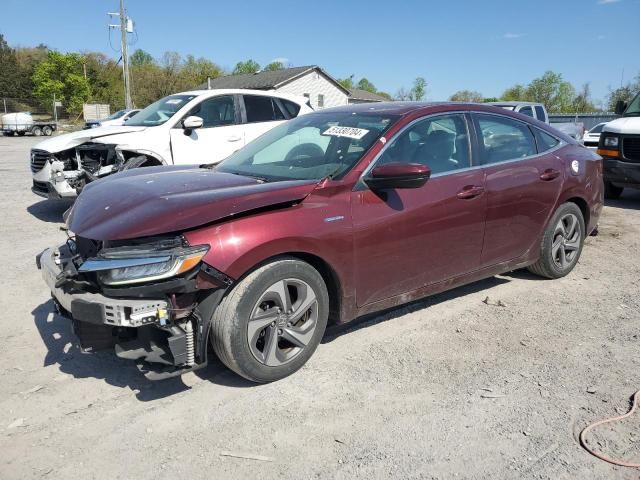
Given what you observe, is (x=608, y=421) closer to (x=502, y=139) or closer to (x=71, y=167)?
(x=502, y=139)

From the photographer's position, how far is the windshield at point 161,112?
27.2 ft

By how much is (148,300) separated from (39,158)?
6443mm

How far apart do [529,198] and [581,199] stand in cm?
97

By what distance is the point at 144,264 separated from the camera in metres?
2.87

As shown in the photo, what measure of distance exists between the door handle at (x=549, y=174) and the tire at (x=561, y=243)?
0.33 m

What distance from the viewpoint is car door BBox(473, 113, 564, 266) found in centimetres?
440

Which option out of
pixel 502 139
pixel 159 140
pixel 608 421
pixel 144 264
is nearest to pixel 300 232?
pixel 144 264

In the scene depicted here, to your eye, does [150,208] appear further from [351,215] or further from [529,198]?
[529,198]

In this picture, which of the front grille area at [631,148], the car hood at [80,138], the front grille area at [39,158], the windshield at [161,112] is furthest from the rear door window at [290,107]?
the front grille area at [631,148]

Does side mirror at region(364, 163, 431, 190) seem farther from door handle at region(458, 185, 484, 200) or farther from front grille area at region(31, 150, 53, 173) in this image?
front grille area at region(31, 150, 53, 173)

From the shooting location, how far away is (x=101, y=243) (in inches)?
124

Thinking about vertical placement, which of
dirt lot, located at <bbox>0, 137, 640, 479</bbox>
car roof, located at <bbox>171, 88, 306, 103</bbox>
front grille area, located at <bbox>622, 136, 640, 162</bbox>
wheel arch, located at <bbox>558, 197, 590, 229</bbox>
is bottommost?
dirt lot, located at <bbox>0, 137, 640, 479</bbox>

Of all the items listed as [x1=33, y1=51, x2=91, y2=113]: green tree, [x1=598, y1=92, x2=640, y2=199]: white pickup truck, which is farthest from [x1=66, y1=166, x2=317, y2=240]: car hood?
[x1=33, y1=51, x2=91, y2=113]: green tree

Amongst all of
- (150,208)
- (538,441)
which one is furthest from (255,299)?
(538,441)
